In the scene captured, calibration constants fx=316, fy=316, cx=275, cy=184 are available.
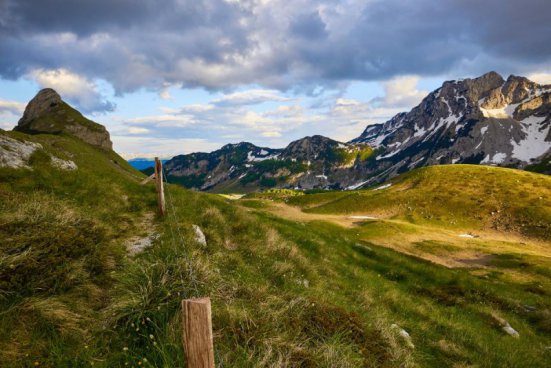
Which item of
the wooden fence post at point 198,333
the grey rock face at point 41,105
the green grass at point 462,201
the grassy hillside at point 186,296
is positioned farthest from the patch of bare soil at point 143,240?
the grey rock face at point 41,105

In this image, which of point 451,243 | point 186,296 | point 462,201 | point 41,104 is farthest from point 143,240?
point 41,104

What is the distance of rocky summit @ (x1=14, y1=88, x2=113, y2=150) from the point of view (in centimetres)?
14752

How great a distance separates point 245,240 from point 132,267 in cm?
772

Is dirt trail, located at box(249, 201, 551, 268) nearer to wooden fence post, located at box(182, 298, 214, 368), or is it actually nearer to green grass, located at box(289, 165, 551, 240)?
green grass, located at box(289, 165, 551, 240)

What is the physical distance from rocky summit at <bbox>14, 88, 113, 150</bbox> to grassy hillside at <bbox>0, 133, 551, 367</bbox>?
157243 mm

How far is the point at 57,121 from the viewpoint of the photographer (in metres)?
154

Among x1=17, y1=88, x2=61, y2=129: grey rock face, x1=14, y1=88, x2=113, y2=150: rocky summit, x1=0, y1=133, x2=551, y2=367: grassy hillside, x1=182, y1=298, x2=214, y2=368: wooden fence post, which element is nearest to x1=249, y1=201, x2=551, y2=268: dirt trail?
x1=0, y1=133, x2=551, y2=367: grassy hillside

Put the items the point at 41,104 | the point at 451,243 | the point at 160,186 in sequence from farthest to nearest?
the point at 41,104
the point at 451,243
the point at 160,186

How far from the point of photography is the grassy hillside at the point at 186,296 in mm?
6109

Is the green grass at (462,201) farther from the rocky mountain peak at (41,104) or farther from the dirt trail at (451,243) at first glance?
the rocky mountain peak at (41,104)

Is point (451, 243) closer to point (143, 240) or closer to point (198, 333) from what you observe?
point (143, 240)

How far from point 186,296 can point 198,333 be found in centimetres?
323

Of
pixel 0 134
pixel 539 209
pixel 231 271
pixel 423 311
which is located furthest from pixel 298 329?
pixel 539 209

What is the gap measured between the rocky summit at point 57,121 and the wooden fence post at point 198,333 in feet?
557
